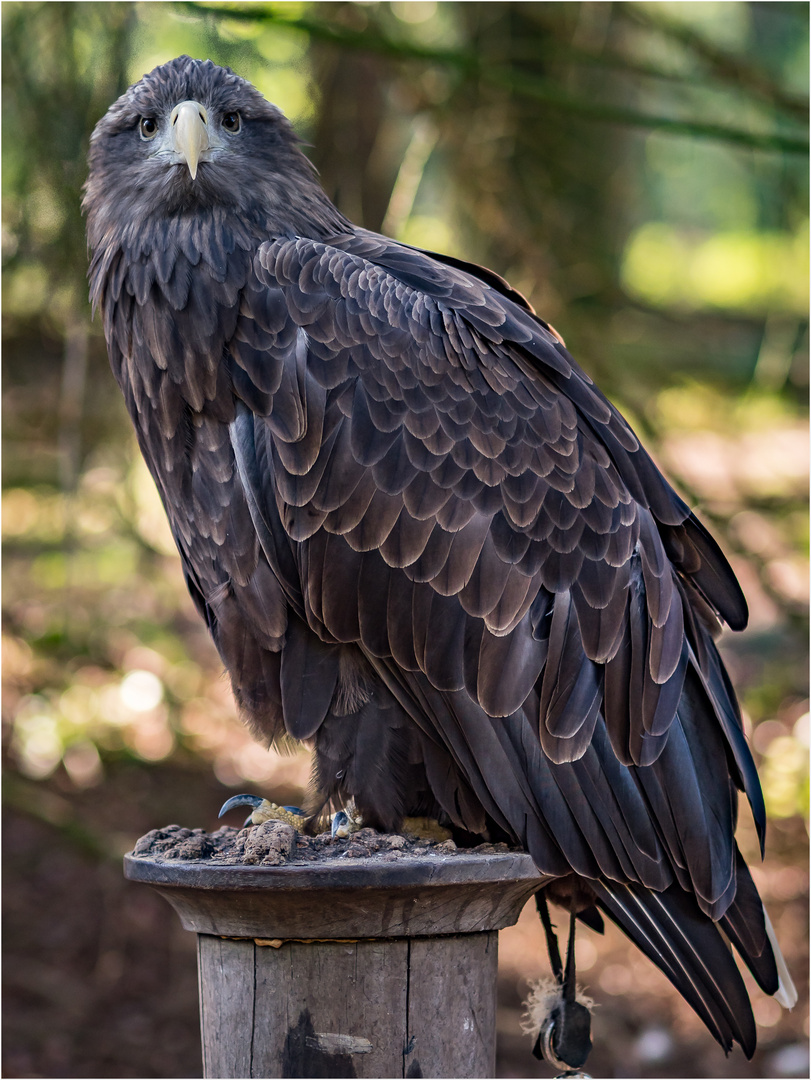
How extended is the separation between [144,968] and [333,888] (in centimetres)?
527

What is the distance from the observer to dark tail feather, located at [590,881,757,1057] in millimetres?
2939

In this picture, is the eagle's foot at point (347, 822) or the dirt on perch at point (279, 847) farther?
the eagle's foot at point (347, 822)

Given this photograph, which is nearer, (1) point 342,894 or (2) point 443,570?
(1) point 342,894

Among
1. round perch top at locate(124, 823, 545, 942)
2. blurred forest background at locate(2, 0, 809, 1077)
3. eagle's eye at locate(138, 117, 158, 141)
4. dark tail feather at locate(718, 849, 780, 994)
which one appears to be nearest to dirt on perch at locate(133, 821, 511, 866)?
round perch top at locate(124, 823, 545, 942)

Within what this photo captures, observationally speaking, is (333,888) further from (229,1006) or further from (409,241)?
(409,241)

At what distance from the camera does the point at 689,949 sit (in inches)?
116

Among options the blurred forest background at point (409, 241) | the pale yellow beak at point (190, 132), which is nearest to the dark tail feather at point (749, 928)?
the blurred forest background at point (409, 241)

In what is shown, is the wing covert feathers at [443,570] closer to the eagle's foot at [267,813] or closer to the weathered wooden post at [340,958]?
the eagle's foot at [267,813]

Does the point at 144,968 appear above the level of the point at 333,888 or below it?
below

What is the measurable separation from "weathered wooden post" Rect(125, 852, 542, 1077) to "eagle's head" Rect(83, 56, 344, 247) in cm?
183

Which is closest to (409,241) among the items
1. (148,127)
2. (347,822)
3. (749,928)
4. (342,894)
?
(148,127)

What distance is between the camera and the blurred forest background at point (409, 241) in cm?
462

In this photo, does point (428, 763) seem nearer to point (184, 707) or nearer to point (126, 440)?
point (126, 440)

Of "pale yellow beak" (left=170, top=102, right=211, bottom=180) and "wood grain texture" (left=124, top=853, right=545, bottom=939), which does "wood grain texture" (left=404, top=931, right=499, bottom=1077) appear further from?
"pale yellow beak" (left=170, top=102, right=211, bottom=180)
